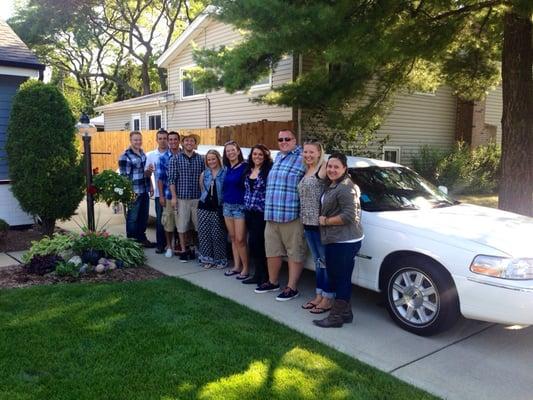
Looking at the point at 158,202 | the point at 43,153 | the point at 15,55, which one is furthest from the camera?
the point at 15,55

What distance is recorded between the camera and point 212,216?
6.54m

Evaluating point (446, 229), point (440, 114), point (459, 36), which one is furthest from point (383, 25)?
point (440, 114)

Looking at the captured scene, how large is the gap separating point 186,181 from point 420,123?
11752 mm

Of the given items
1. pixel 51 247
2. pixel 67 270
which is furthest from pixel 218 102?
pixel 67 270

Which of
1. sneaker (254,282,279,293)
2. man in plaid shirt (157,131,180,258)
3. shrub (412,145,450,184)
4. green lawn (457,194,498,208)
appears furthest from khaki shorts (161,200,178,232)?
shrub (412,145,450,184)

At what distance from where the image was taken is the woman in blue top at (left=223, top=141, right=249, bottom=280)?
5910mm

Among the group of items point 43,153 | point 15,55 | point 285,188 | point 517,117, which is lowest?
point 285,188

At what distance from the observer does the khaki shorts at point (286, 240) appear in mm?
5258

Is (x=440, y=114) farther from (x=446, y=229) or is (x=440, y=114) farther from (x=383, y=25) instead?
(x=446, y=229)

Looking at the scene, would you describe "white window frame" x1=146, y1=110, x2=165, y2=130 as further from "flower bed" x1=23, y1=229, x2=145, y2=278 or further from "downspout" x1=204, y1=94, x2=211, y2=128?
"flower bed" x1=23, y1=229, x2=145, y2=278

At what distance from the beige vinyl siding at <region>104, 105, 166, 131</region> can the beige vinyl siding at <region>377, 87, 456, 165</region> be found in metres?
9.16

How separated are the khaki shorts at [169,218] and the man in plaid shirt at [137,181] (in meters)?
0.63

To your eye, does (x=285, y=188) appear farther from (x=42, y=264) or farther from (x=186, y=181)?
(x=42, y=264)

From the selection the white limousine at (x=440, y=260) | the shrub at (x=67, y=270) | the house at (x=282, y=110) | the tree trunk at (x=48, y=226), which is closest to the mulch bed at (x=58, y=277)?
the shrub at (x=67, y=270)
